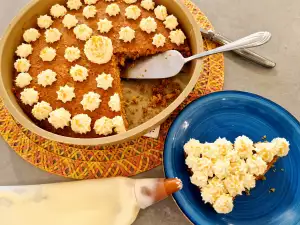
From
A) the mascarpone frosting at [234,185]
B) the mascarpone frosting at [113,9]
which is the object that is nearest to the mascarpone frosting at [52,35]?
the mascarpone frosting at [113,9]

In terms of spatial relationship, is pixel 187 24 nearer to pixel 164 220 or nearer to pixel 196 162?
pixel 196 162

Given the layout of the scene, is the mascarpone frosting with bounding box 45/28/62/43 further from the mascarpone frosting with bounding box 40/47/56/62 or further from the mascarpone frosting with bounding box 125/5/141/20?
the mascarpone frosting with bounding box 125/5/141/20

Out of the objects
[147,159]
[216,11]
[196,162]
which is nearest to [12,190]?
[147,159]

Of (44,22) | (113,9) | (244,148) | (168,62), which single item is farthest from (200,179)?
(44,22)

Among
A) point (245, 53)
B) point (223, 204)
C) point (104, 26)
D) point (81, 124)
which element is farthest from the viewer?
point (245, 53)

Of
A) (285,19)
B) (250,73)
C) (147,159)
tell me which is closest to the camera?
(147,159)

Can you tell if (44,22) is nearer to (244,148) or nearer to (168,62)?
(168,62)

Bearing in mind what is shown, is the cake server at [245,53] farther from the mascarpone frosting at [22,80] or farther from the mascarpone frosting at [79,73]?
the mascarpone frosting at [22,80]
